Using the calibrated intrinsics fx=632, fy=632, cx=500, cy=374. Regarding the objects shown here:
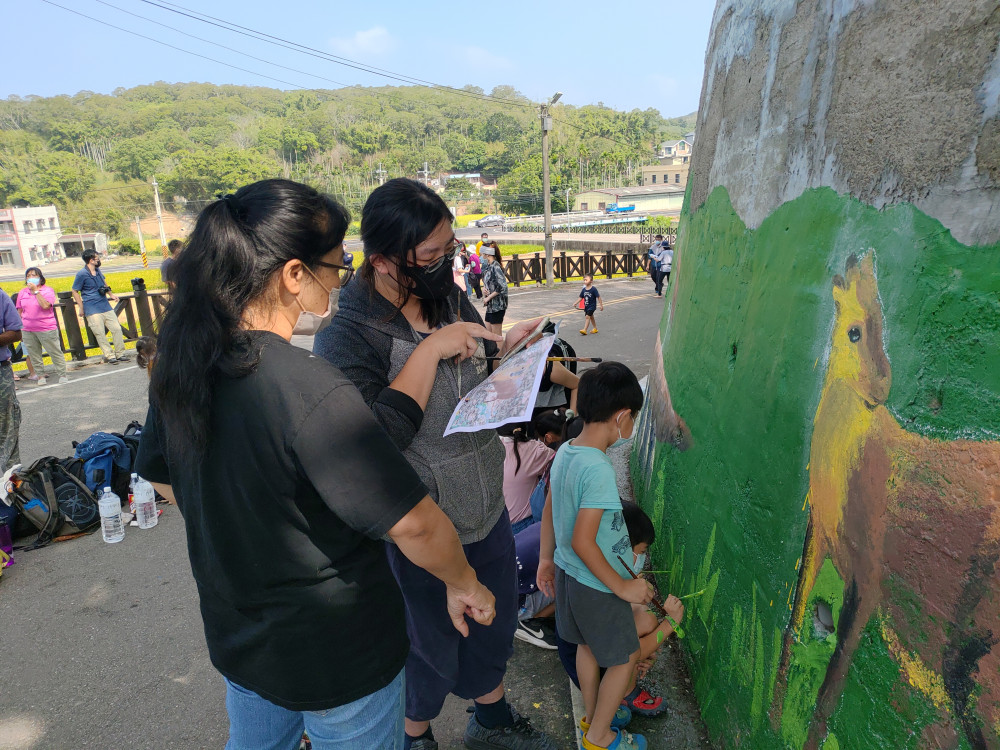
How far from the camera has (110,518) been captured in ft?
14.7

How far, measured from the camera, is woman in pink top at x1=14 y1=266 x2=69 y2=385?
8734 mm

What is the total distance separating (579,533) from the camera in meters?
2.09

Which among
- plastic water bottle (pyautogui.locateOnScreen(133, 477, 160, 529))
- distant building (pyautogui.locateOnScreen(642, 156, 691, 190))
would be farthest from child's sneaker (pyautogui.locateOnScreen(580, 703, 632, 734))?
distant building (pyautogui.locateOnScreen(642, 156, 691, 190))

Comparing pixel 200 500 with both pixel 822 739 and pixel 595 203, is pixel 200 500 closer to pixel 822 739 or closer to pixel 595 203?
pixel 822 739

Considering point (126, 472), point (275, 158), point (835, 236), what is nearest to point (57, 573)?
point (126, 472)

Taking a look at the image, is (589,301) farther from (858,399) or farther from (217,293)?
(217,293)

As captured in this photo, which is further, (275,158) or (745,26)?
(275,158)

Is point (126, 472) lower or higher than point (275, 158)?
lower

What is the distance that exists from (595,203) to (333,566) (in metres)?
98.3

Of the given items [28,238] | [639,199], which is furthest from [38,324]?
[639,199]

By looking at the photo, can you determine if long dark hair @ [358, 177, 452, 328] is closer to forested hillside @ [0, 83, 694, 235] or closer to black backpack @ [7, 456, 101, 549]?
black backpack @ [7, 456, 101, 549]

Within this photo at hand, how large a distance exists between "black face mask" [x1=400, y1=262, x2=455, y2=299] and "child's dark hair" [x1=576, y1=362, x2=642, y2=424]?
2.02 feet

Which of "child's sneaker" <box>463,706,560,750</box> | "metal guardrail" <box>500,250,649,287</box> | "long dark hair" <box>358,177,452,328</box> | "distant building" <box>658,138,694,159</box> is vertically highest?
"distant building" <box>658,138,694,159</box>

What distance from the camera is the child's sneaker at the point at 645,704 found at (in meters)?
2.52
